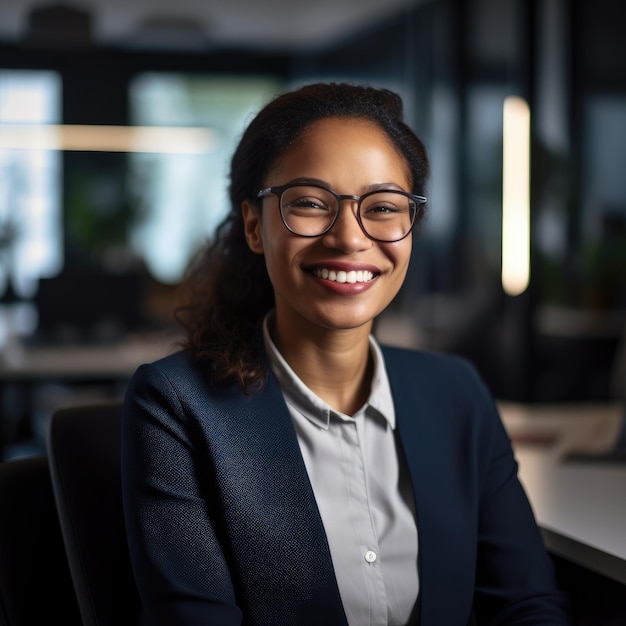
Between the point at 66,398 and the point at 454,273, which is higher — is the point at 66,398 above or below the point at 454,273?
below

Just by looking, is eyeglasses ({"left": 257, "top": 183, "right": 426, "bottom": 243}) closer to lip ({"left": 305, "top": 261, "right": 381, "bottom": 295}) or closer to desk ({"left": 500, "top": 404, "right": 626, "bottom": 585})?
lip ({"left": 305, "top": 261, "right": 381, "bottom": 295})

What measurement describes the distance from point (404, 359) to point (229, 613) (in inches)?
21.5

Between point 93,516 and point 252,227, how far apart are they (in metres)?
0.49

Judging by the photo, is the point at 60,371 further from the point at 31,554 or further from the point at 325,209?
the point at 325,209

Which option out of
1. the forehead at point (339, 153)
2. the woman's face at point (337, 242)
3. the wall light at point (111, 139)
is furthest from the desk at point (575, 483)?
the wall light at point (111, 139)

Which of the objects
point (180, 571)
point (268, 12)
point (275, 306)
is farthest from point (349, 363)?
point (268, 12)

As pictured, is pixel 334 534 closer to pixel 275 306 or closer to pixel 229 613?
pixel 229 613

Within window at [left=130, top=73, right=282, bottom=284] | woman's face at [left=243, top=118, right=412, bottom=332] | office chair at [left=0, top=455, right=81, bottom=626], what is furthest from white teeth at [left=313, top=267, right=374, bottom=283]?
window at [left=130, top=73, right=282, bottom=284]

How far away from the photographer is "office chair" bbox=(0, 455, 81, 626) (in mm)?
1417

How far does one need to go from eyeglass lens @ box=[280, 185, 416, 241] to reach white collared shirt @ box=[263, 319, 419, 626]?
22cm

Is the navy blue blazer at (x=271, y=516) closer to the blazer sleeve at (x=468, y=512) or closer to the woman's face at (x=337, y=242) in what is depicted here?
the blazer sleeve at (x=468, y=512)

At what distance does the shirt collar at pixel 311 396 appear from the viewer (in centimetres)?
144

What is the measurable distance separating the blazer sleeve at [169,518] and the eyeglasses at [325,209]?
0.97 ft

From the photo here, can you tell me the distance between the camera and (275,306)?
1573 millimetres
